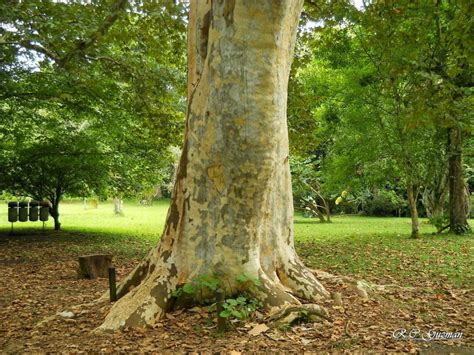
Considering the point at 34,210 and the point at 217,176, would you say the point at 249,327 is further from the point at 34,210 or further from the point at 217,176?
the point at 34,210

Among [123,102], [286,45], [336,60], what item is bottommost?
[286,45]

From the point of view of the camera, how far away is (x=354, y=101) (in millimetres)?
14414

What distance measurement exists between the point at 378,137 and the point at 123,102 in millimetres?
8144

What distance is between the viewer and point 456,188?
14.5 metres

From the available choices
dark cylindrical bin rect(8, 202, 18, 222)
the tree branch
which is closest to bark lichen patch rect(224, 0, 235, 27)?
the tree branch

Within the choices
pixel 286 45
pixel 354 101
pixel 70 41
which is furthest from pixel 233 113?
pixel 354 101

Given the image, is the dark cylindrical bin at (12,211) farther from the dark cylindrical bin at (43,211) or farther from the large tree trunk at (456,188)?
the large tree trunk at (456,188)

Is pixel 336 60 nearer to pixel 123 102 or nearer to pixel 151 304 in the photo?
pixel 123 102

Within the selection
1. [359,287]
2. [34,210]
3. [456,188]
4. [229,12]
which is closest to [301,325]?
[359,287]

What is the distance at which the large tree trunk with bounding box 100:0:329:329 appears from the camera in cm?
486

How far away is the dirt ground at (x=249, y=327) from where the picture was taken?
4246mm

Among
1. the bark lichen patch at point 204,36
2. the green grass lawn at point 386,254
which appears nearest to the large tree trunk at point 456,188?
the green grass lawn at point 386,254
